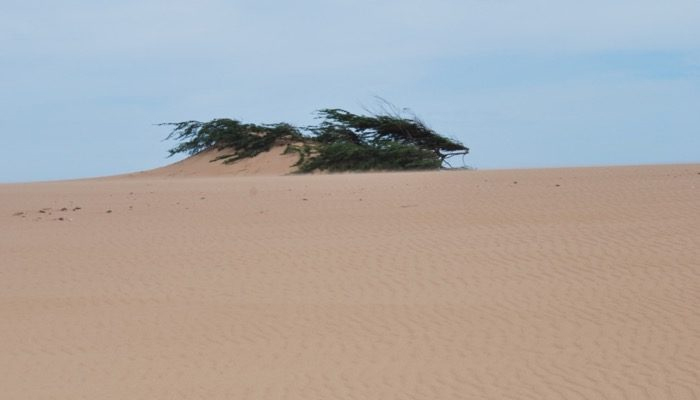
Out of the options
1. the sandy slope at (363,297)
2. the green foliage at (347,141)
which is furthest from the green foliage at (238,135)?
the sandy slope at (363,297)

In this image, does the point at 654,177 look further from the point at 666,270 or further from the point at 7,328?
the point at 7,328

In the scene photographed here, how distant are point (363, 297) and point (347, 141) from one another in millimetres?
21215

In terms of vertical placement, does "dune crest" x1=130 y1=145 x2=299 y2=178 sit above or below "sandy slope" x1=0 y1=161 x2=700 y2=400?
above

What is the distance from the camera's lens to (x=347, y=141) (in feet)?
111

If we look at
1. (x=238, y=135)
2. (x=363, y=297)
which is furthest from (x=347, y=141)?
(x=363, y=297)

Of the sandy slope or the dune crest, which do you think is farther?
the dune crest

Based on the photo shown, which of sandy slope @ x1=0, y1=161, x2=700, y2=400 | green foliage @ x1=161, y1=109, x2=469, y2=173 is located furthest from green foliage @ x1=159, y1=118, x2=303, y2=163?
sandy slope @ x1=0, y1=161, x2=700, y2=400

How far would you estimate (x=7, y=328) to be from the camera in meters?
11.6

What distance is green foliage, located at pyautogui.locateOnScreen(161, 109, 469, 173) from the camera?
108 feet

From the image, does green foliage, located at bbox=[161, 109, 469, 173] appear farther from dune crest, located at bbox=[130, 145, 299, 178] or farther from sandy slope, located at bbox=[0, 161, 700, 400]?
sandy slope, located at bbox=[0, 161, 700, 400]

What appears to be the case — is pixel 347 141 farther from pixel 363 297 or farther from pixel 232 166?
pixel 363 297

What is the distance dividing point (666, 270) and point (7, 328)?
8.26 meters

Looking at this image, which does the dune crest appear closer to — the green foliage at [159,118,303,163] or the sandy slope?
the green foliage at [159,118,303,163]

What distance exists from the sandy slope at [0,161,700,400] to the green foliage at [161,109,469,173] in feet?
33.2
